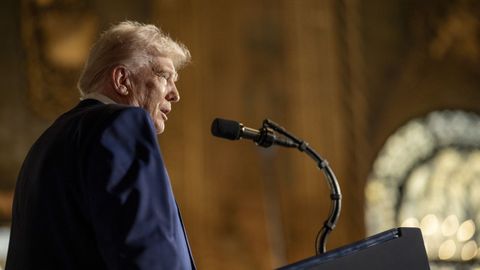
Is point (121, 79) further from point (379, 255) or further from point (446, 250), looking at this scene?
point (446, 250)

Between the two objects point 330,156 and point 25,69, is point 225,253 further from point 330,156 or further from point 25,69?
point 25,69

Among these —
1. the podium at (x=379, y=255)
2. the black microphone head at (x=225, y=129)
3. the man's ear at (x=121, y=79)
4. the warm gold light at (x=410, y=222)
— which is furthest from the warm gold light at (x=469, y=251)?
the man's ear at (x=121, y=79)

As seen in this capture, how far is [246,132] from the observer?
2.66m

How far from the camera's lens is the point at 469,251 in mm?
7574

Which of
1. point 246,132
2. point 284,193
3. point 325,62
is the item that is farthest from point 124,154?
point 325,62

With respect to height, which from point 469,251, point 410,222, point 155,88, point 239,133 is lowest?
point 469,251

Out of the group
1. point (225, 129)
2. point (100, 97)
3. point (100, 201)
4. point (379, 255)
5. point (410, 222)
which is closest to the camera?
point (100, 201)

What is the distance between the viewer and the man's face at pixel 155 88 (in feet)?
7.78

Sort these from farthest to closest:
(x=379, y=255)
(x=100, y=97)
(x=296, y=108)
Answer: (x=296, y=108), (x=100, y=97), (x=379, y=255)

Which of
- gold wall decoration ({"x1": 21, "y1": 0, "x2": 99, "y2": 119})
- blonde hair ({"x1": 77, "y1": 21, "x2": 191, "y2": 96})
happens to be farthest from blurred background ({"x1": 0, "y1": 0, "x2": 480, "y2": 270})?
blonde hair ({"x1": 77, "y1": 21, "x2": 191, "y2": 96})

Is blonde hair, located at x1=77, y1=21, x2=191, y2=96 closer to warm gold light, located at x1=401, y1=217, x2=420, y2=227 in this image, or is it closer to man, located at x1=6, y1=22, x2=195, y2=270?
man, located at x1=6, y1=22, x2=195, y2=270

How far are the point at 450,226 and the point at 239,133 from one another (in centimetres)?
535

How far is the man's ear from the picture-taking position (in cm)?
234

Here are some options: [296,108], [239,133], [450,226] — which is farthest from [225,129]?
[450,226]
